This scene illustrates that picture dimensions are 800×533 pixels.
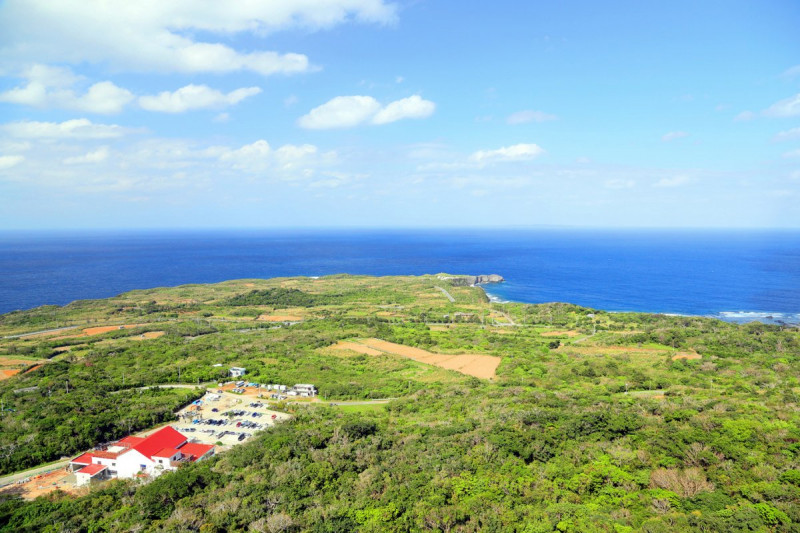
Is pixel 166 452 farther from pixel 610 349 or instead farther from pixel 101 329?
pixel 101 329

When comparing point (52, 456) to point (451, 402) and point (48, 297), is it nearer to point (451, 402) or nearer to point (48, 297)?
point (451, 402)

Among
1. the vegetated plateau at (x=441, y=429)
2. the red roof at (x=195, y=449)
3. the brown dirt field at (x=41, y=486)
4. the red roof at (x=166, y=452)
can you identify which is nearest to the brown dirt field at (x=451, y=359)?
the vegetated plateau at (x=441, y=429)

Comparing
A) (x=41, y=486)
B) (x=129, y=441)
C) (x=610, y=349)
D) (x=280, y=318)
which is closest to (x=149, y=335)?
(x=280, y=318)

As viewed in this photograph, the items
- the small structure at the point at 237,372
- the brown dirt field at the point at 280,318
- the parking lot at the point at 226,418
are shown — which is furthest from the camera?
the brown dirt field at the point at 280,318

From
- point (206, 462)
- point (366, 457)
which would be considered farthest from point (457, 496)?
point (206, 462)

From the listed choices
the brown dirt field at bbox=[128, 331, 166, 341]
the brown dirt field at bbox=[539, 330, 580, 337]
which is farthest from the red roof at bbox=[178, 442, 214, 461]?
the brown dirt field at bbox=[539, 330, 580, 337]

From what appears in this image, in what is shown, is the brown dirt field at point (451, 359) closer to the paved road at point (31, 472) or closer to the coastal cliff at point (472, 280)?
the paved road at point (31, 472)

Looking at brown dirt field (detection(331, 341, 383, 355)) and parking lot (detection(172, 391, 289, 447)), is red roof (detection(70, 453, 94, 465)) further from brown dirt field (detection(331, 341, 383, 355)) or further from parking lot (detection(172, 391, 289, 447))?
brown dirt field (detection(331, 341, 383, 355))
